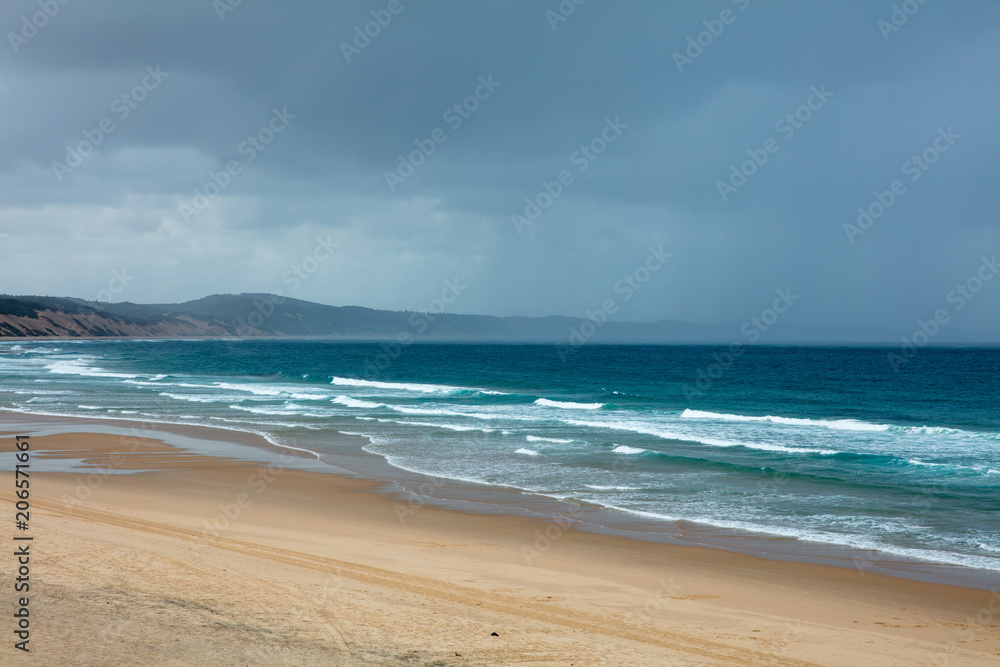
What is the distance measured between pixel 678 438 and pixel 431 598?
1880 centimetres

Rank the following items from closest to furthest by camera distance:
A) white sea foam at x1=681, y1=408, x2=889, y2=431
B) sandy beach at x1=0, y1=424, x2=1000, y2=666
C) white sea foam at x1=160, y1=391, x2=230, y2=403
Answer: sandy beach at x1=0, y1=424, x2=1000, y2=666, white sea foam at x1=681, y1=408, x2=889, y2=431, white sea foam at x1=160, y1=391, x2=230, y2=403

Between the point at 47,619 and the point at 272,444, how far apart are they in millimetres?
17987

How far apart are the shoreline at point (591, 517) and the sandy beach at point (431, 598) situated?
555mm

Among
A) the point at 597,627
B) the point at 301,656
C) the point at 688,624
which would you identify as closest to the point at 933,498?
the point at 688,624

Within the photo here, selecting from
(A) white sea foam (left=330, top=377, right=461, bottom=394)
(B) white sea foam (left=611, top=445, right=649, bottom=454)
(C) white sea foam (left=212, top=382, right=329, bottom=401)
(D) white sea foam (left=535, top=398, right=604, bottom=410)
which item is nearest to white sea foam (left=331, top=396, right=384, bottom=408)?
(C) white sea foam (left=212, top=382, right=329, bottom=401)

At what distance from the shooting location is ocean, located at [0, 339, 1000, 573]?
14.6 metres

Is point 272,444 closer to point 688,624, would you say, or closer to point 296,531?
point 296,531

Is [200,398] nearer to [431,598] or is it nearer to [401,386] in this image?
[401,386]

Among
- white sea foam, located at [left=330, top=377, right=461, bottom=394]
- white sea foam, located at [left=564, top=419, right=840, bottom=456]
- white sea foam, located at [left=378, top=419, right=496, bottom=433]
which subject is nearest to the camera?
white sea foam, located at [left=564, top=419, right=840, bottom=456]

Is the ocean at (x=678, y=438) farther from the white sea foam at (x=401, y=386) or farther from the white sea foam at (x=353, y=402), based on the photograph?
the white sea foam at (x=401, y=386)

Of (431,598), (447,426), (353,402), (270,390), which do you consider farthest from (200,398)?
(431,598)

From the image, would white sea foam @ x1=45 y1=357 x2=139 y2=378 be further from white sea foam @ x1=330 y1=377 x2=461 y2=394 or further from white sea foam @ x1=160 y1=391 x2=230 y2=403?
white sea foam @ x1=160 y1=391 x2=230 y2=403

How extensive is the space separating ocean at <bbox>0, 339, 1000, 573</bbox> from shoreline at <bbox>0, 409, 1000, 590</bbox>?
0.92 ft

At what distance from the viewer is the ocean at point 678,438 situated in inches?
573
